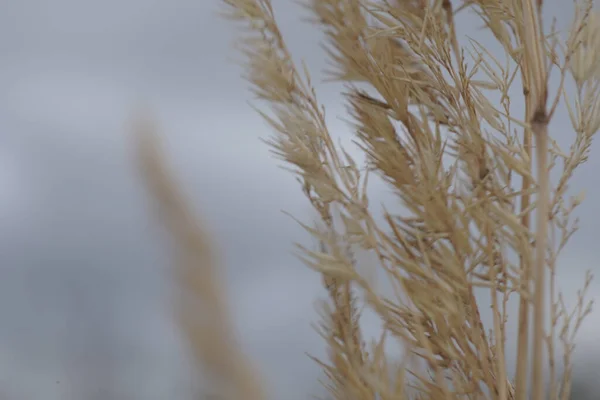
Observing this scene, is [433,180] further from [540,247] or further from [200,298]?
[200,298]

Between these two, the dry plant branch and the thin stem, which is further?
the dry plant branch

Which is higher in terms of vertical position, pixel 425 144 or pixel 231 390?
pixel 425 144

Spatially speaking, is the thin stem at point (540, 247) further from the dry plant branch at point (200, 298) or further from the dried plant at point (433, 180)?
the dry plant branch at point (200, 298)

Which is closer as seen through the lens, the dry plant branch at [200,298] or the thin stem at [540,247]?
the thin stem at [540,247]

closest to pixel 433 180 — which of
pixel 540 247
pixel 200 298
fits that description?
pixel 540 247

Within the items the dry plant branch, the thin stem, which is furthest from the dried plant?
the dry plant branch

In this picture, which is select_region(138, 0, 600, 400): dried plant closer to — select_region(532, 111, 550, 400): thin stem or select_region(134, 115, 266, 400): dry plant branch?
select_region(532, 111, 550, 400): thin stem

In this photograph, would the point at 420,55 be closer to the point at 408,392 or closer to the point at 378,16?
the point at 378,16

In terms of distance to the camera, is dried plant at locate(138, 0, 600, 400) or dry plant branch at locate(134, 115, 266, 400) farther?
dry plant branch at locate(134, 115, 266, 400)

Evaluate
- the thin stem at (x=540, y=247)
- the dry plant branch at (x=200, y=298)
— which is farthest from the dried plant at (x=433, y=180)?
the dry plant branch at (x=200, y=298)

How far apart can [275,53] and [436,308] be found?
0.27 metres

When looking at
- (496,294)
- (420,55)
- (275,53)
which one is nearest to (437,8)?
(420,55)

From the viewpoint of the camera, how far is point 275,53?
0.60 metres

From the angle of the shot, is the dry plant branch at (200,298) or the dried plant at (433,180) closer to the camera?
the dried plant at (433,180)
